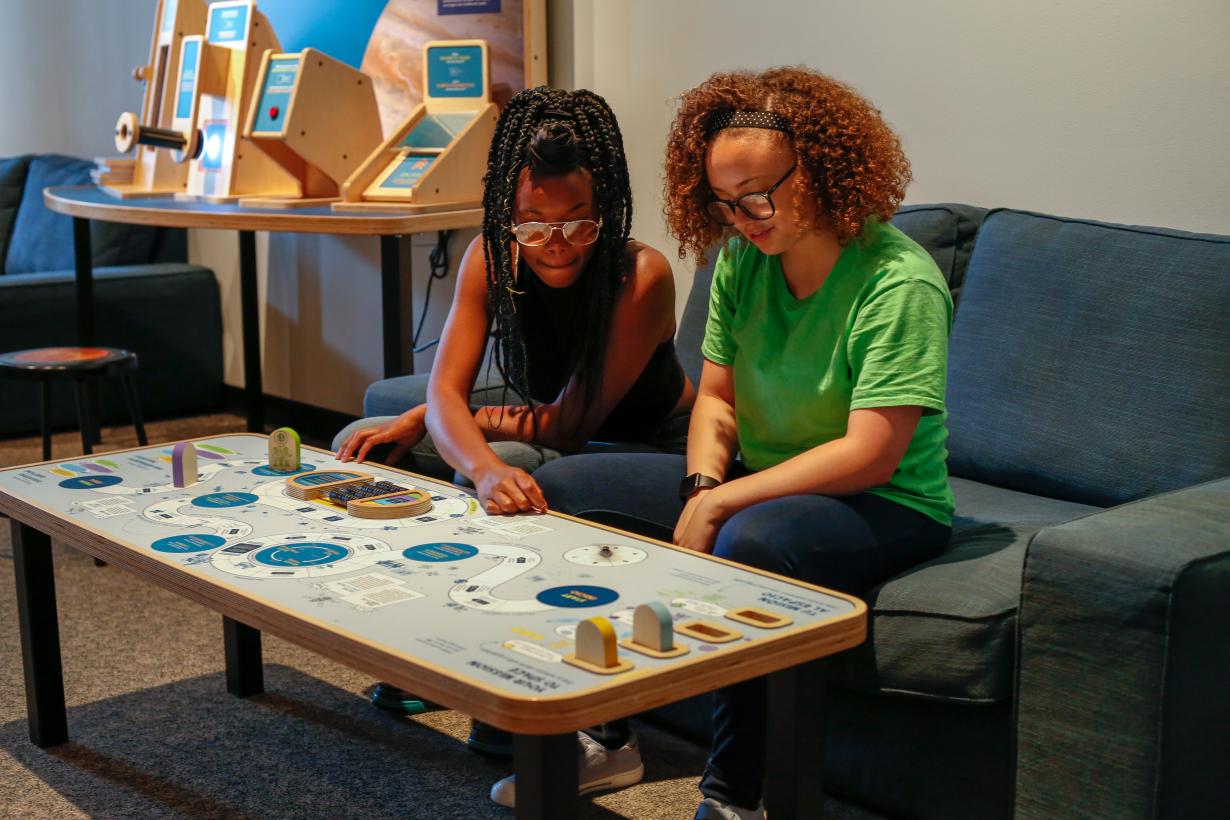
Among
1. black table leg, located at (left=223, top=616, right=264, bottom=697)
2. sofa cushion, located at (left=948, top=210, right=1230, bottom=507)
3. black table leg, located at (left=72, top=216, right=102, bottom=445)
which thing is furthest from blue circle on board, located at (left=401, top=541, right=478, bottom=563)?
black table leg, located at (left=72, top=216, right=102, bottom=445)

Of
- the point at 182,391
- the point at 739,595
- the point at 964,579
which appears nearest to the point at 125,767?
the point at 739,595

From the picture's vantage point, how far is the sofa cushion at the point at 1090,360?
1.97 metres

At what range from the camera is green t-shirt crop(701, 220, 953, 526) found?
171cm

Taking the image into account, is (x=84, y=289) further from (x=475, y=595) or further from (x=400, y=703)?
(x=475, y=595)

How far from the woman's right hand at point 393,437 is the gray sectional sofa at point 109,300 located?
2407mm

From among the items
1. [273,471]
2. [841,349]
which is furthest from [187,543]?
[841,349]

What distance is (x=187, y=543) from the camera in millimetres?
1681

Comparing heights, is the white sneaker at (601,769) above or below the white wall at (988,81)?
below

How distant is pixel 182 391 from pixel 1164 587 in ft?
12.1

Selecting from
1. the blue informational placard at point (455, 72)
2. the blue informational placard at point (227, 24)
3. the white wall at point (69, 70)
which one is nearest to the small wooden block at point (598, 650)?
the blue informational placard at point (455, 72)

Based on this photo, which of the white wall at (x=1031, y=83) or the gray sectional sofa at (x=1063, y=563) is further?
the white wall at (x=1031, y=83)

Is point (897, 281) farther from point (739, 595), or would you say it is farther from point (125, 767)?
point (125, 767)

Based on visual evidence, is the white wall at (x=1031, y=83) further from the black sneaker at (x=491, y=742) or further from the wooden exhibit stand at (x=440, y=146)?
the black sneaker at (x=491, y=742)

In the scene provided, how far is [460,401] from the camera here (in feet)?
7.04
